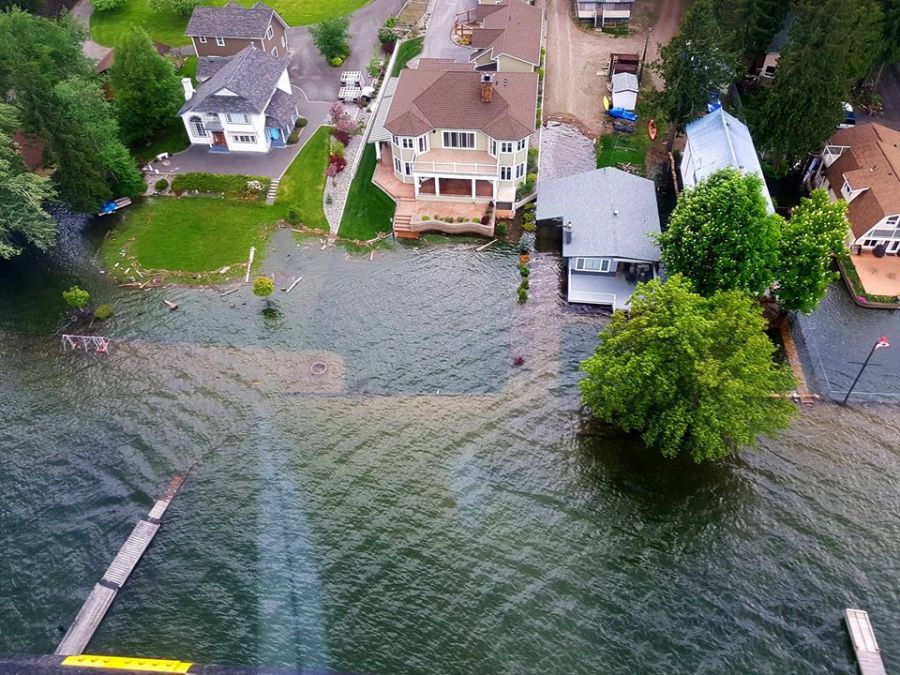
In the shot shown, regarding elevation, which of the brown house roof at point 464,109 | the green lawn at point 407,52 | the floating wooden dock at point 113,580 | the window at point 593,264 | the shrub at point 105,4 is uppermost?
the shrub at point 105,4

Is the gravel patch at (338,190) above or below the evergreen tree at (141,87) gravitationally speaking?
below

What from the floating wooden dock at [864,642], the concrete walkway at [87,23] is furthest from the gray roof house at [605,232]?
the concrete walkway at [87,23]

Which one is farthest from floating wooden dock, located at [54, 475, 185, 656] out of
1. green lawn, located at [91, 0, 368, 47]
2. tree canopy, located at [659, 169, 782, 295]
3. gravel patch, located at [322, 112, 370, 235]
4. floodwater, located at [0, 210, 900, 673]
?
green lawn, located at [91, 0, 368, 47]

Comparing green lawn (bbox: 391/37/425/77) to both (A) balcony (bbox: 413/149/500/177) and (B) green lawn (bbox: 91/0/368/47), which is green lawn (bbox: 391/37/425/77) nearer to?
(B) green lawn (bbox: 91/0/368/47)

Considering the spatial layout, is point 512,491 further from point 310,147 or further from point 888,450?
point 310,147

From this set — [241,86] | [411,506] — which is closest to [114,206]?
[241,86]

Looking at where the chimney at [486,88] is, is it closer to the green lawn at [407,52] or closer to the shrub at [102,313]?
the green lawn at [407,52]

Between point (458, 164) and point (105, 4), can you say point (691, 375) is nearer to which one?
point (458, 164)

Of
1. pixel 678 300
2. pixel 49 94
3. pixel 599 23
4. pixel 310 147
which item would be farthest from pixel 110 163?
pixel 599 23
